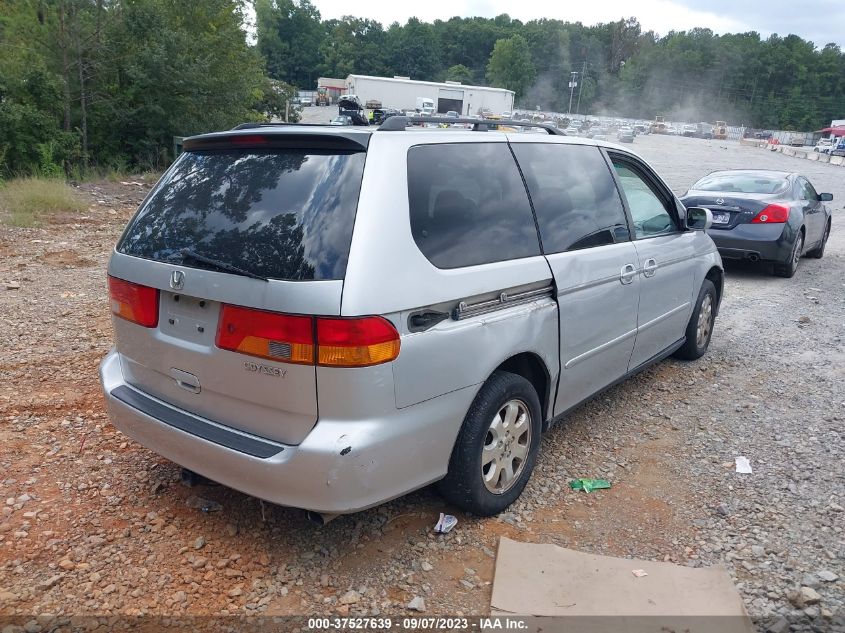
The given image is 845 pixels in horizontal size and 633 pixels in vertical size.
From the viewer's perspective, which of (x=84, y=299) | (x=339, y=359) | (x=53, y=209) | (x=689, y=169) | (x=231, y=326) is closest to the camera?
(x=339, y=359)

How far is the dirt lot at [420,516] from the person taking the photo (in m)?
2.70

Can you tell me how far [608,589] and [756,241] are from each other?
24.9 ft

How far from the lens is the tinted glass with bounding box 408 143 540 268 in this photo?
2.79 meters

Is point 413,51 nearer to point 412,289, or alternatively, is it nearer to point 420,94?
point 420,94

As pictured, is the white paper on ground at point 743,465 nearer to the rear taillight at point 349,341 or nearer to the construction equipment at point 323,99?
the rear taillight at point 349,341

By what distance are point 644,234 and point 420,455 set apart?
8.44 feet

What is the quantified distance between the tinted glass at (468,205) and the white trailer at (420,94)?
58.4m

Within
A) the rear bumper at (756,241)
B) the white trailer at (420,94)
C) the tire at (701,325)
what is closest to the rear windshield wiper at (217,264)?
the tire at (701,325)

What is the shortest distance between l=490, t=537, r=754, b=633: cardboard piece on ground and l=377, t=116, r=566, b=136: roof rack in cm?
197

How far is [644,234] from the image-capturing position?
443cm

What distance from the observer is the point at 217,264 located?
263 cm

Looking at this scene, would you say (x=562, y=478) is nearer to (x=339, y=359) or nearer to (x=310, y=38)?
(x=339, y=359)

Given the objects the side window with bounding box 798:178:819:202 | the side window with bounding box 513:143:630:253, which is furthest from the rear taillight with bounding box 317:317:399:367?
the side window with bounding box 798:178:819:202

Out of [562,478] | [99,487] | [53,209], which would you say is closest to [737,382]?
[562,478]
